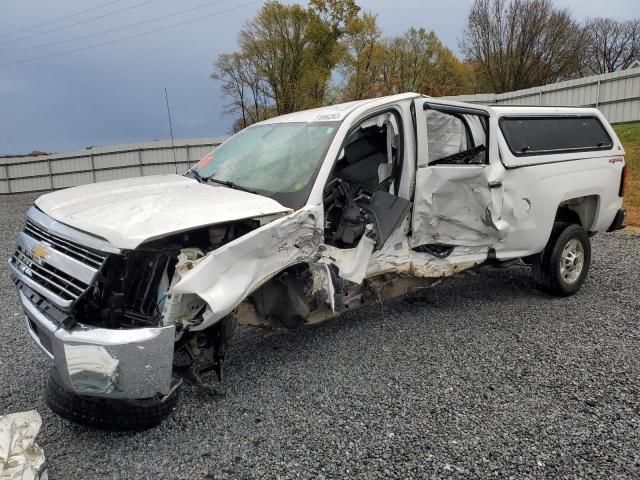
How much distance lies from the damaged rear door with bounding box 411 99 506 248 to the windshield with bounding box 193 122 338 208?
93 cm

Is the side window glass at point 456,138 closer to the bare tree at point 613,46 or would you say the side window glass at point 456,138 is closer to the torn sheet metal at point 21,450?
the torn sheet metal at point 21,450

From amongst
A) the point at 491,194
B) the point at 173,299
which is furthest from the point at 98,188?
the point at 491,194

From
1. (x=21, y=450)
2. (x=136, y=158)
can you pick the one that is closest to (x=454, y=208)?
(x=21, y=450)

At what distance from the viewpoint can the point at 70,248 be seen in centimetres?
296

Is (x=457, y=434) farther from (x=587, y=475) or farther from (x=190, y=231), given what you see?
(x=190, y=231)

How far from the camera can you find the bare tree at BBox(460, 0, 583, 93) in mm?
29891

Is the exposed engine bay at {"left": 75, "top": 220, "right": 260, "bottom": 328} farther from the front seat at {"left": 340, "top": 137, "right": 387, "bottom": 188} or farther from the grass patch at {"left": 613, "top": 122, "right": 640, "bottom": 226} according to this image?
the grass patch at {"left": 613, "top": 122, "right": 640, "bottom": 226}

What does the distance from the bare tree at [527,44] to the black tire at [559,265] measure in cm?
2852

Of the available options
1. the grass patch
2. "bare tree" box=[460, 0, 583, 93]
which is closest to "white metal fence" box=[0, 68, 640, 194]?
the grass patch

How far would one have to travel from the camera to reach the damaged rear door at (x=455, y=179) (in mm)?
4152

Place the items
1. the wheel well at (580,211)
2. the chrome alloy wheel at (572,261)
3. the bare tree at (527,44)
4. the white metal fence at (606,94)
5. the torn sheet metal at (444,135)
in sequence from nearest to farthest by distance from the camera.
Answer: the torn sheet metal at (444,135) < the chrome alloy wheel at (572,261) < the wheel well at (580,211) < the white metal fence at (606,94) < the bare tree at (527,44)

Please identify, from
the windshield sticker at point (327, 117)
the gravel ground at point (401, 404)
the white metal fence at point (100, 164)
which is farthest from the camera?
the white metal fence at point (100, 164)

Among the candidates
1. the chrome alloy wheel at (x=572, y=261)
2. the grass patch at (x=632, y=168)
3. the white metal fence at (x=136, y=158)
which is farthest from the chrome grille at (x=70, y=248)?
the white metal fence at (x=136, y=158)

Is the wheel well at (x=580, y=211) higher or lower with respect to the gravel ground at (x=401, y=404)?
higher
